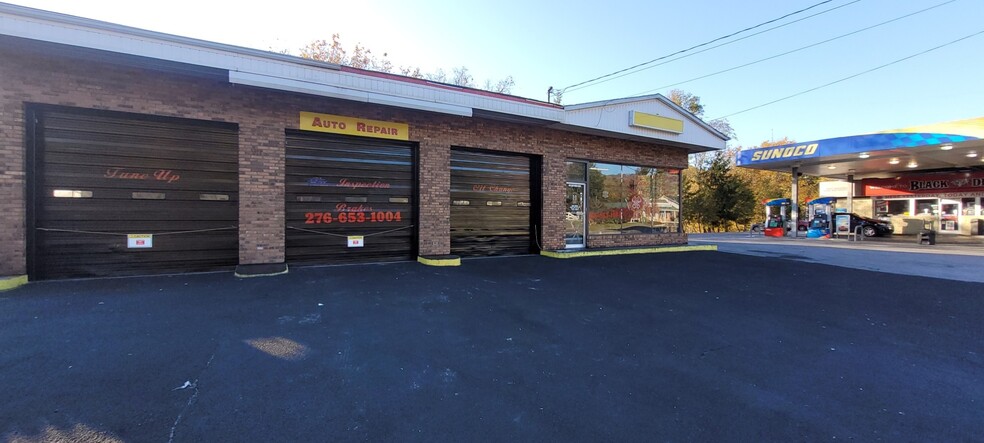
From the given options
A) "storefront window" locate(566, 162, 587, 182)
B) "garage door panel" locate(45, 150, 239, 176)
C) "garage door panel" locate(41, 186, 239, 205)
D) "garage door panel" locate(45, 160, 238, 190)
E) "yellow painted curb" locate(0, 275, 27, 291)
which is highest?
"storefront window" locate(566, 162, 587, 182)

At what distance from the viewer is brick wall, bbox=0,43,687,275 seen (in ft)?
21.2

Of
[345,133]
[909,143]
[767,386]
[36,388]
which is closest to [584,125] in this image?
[345,133]

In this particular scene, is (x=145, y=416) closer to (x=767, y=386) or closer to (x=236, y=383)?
(x=236, y=383)

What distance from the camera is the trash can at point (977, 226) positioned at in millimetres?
22898

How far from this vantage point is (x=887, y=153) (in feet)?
56.8

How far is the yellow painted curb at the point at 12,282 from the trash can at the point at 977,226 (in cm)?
3954

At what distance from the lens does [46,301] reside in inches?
215

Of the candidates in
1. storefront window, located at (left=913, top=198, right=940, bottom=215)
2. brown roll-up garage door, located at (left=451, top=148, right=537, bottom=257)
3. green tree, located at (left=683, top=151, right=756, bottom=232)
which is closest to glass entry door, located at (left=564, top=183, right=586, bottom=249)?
brown roll-up garage door, located at (left=451, top=148, right=537, bottom=257)

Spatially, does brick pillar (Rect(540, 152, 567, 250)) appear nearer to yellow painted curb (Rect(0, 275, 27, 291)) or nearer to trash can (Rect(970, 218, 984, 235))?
yellow painted curb (Rect(0, 275, 27, 291))

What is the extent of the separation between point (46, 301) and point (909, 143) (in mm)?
24672

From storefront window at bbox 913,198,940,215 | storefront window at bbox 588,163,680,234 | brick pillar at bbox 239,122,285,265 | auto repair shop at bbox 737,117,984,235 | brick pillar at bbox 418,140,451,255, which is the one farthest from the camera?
storefront window at bbox 913,198,940,215

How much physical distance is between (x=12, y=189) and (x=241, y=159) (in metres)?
3.25

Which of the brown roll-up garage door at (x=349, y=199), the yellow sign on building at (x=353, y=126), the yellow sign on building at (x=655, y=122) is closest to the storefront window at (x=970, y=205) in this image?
the yellow sign on building at (x=655, y=122)

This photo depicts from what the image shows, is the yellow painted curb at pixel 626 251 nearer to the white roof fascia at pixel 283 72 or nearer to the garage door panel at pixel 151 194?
the white roof fascia at pixel 283 72
